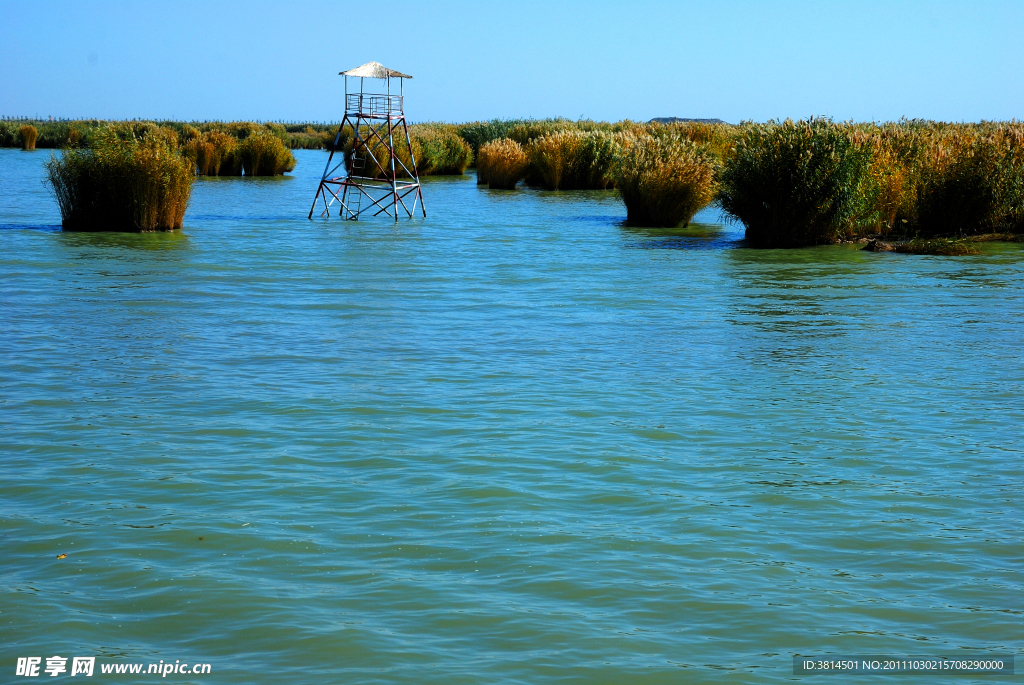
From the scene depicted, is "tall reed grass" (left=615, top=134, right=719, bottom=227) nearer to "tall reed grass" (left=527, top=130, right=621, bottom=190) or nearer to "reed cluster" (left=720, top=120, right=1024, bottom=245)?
"reed cluster" (left=720, top=120, right=1024, bottom=245)

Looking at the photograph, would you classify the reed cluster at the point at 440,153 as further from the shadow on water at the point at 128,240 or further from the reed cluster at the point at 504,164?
the shadow on water at the point at 128,240

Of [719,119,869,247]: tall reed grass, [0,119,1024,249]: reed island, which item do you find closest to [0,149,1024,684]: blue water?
[719,119,869,247]: tall reed grass

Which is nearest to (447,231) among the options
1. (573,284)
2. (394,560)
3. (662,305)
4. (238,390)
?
(573,284)

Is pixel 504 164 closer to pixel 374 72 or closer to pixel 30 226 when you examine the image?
pixel 374 72

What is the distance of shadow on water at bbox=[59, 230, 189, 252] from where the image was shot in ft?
68.6

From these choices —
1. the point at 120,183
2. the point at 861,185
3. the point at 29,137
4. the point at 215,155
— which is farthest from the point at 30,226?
the point at 29,137

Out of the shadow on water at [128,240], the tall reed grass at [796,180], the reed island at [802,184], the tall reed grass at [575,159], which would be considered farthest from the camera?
the tall reed grass at [575,159]

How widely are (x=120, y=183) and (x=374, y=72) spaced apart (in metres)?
7.42

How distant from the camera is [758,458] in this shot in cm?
763

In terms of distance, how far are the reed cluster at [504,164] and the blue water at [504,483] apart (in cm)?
2800

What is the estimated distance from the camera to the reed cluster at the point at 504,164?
141 feet

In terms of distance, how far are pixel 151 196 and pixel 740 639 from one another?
21009 mm

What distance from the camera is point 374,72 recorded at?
26719 millimetres

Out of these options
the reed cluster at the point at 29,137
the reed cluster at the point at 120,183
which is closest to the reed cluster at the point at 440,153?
the reed cluster at the point at 120,183
